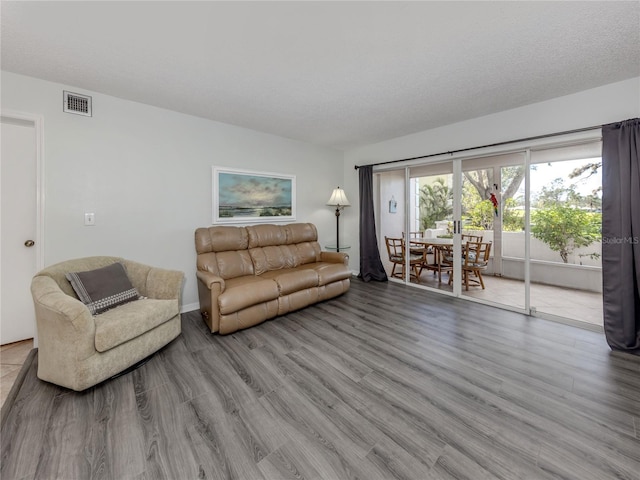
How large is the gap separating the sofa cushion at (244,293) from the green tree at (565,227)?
3399 mm

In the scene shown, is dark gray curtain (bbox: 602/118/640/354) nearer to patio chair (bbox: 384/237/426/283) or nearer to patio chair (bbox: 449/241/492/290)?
patio chair (bbox: 449/241/492/290)

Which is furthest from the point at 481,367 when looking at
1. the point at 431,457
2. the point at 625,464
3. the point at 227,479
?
the point at 227,479

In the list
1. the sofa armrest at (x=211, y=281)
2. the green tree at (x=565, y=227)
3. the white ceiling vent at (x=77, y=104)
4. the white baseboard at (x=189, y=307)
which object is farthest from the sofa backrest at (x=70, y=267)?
the green tree at (x=565, y=227)

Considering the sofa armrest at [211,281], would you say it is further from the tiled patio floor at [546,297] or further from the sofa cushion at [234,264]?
the tiled patio floor at [546,297]

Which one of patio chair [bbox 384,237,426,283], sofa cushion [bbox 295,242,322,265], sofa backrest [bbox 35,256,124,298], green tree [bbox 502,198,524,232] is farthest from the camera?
patio chair [bbox 384,237,426,283]

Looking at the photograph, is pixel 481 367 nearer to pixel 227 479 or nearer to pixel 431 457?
pixel 431 457

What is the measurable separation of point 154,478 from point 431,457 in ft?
4.45

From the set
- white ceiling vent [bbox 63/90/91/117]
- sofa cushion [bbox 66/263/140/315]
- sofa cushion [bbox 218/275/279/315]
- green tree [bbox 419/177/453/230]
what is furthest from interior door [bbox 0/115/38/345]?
green tree [bbox 419/177/453/230]

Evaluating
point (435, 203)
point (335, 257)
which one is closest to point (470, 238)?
point (435, 203)

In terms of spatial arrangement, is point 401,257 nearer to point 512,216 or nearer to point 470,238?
point 470,238

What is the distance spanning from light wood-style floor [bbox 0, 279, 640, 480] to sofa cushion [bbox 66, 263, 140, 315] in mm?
601

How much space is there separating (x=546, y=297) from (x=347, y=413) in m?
3.55

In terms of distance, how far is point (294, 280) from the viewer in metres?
3.28

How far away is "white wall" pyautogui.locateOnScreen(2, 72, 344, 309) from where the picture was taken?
101 inches
